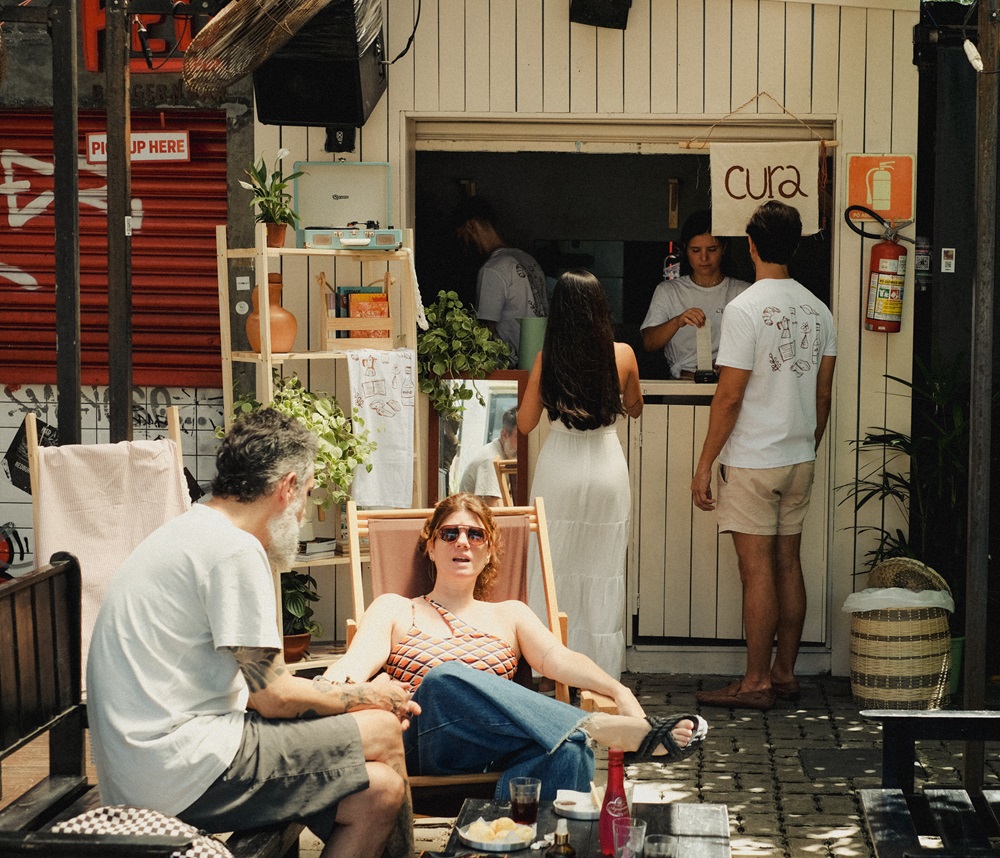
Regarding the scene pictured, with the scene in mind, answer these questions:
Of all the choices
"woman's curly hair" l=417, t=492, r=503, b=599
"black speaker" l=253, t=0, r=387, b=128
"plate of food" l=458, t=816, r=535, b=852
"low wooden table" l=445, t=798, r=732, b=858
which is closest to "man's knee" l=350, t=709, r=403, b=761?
"low wooden table" l=445, t=798, r=732, b=858

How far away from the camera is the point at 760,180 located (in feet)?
21.0

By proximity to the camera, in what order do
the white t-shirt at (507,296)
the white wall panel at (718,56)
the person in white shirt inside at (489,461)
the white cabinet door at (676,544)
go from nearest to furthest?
the white wall panel at (718,56), the person in white shirt inside at (489,461), the white cabinet door at (676,544), the white t-shirt at (507,296)

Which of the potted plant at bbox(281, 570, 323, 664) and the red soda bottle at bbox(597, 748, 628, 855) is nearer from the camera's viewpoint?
the red soda bottle at bbox(597, 748, 628, 855)

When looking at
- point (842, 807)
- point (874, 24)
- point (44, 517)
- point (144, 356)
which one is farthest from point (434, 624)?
point (874, 24)

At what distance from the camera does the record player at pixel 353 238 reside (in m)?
5.92

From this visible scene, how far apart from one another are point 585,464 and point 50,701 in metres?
2.77

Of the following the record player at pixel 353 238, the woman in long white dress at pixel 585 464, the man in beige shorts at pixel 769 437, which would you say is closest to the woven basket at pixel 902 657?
the man in beige shorts at pixel 769 437

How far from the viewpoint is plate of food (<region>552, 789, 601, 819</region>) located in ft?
11.0

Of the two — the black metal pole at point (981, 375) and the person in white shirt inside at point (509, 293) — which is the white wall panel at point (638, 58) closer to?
the person in white shirt inside at point (509, 293)

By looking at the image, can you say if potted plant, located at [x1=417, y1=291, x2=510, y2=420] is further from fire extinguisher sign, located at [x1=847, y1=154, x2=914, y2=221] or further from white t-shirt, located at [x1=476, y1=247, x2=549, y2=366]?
fire extinguisher sign, located at [x1=847, y1=154, x2=914, y2=221]

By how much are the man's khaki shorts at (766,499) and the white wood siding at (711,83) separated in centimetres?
48

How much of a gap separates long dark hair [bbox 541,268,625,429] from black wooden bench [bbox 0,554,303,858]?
8.20 ft

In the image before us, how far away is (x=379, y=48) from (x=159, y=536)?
11.6ft

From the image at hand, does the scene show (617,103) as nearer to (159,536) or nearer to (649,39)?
(649,39)
